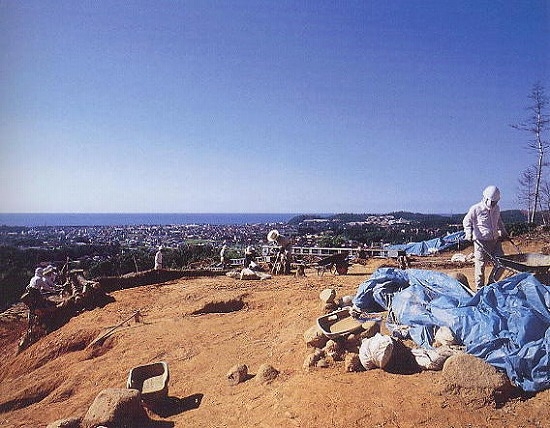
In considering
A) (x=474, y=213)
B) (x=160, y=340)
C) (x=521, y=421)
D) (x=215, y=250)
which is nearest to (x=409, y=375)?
(x=521, y=421)

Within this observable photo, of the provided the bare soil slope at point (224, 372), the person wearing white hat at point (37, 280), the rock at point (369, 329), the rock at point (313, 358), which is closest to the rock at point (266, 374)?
the bare soil slope at point (224, 372)

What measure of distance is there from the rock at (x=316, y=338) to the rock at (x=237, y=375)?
35.8 inches

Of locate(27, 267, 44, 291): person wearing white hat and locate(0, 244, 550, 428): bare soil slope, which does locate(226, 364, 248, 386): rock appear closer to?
locate(0, 244, 550, 428): bare soil slope

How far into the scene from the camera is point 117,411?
426 centimetres

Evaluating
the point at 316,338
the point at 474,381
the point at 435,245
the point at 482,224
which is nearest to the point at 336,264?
the point at 482,224

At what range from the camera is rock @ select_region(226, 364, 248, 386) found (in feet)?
16.8

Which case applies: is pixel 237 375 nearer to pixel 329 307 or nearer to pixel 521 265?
pixel 329 307

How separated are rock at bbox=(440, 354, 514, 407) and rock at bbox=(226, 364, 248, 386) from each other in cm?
241

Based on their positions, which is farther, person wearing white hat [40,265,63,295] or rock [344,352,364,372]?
person wearing white hat [40,265,63,295]

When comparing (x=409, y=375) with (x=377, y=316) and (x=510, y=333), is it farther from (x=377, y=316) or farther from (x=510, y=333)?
(x=377, y=316)

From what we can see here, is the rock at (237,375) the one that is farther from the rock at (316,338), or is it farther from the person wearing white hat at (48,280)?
the person wearing white hat at (48,280)

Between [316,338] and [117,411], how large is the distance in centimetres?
248

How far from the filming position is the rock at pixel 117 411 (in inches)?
166

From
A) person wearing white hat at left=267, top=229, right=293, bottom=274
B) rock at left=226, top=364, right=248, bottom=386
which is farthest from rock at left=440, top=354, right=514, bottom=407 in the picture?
person wearing white hat at left=267, top=229, right=293, bottom=274
